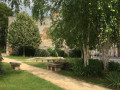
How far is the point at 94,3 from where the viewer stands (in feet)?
24.6

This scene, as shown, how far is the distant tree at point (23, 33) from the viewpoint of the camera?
26688 mm

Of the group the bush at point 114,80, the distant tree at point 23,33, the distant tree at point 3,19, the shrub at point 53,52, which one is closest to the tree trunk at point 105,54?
the bush at point 114,80

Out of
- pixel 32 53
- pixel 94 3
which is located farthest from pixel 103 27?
pixel 32 53

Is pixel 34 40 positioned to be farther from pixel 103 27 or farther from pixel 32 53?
pixel 103 27

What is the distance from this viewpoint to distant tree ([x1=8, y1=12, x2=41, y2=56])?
26688 mm

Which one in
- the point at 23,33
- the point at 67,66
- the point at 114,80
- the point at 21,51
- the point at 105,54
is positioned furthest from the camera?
the point at 21,51

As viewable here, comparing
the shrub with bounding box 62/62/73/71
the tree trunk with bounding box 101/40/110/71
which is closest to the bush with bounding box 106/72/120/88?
the tree trunk with bounding box 101/40/110/71

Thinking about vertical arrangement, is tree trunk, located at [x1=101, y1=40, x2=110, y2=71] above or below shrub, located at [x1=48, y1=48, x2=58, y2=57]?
above

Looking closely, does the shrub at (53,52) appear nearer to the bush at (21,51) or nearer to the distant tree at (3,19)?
the bush at (21,51)

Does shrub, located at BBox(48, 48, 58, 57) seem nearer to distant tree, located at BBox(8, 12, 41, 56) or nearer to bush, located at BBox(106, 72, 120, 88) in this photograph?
distant tree, located at BBox(8, 12, 41, 56)

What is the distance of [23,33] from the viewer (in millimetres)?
26797

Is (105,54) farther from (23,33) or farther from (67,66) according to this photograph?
(23,33)

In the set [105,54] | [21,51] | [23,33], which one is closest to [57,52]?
[21,51]

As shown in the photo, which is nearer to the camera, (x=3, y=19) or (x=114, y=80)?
(x=114, y=80)
